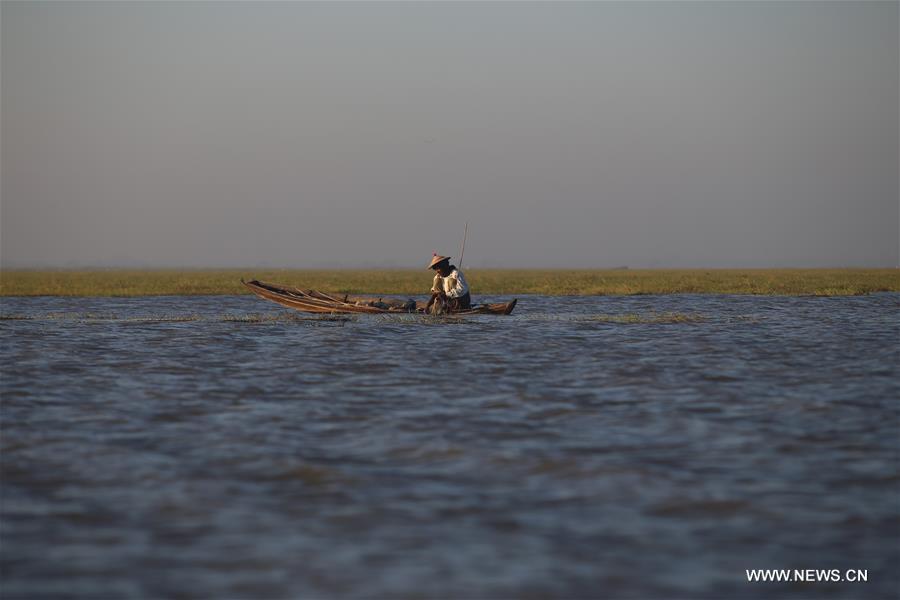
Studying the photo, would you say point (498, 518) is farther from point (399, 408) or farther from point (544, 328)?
point (544, 328)

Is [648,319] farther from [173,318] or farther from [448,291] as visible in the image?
[173,318]

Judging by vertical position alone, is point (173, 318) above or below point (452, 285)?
below

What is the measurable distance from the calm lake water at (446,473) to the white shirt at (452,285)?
23.9 ft

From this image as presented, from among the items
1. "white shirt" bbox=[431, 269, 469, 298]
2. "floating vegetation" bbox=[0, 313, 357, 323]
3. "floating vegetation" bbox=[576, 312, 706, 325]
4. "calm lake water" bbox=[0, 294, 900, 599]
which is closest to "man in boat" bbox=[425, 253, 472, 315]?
"white shirt" bbox=[431, 269, 469, 298]

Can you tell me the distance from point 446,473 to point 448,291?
17.3 metres

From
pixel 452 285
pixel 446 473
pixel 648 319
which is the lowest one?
pixel 446 473

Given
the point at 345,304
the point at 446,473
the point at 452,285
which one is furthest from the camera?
the point at 345,304

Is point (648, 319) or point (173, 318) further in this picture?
point (173, 318)

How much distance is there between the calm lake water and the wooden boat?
25.6ft

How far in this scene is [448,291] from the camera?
25.5 metres

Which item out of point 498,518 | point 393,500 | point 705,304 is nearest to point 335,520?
point 393,500

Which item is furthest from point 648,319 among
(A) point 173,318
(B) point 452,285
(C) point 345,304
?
(A) point 173,318

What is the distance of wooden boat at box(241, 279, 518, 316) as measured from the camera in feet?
85.4

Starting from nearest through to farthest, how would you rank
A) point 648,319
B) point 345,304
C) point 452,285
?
point 452,285 → point 648,319 → point 345,304
